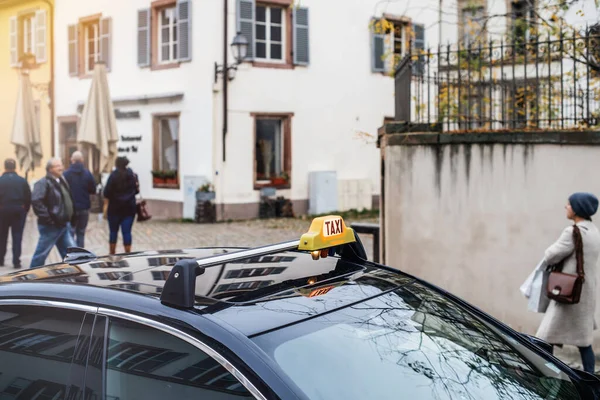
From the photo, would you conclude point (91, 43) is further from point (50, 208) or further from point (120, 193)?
point (50, 208)

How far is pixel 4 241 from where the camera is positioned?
1205 cm

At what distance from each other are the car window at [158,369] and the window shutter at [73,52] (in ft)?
72.6

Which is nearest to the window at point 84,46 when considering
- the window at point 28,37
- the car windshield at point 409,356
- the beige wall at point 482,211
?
the window at point 28,37

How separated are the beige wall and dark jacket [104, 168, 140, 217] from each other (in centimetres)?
493

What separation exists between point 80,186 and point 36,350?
31.3 ft

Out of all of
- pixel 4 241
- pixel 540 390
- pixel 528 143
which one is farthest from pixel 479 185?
pixel 4 241

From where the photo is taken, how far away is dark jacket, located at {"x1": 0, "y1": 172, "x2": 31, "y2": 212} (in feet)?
39.0

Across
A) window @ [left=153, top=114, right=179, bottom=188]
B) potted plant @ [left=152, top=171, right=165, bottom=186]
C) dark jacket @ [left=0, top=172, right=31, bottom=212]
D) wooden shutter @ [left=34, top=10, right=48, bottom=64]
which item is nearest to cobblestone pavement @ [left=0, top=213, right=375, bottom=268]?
dark jacket @ [left=0, top=172, right=31, bottom=212]

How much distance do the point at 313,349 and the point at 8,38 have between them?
1037 inches

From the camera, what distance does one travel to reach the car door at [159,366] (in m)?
2.29

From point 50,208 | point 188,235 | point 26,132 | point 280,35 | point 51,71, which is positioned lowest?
point 188,235

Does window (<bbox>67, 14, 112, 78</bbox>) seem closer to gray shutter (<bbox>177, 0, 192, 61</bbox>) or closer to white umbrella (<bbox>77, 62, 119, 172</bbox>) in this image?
gray shutter (<bbox>177, 0, 192, 61</bbox>)

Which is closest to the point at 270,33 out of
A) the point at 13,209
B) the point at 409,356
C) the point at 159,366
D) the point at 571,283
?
the point at 13,209

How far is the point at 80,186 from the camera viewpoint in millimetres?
11883
